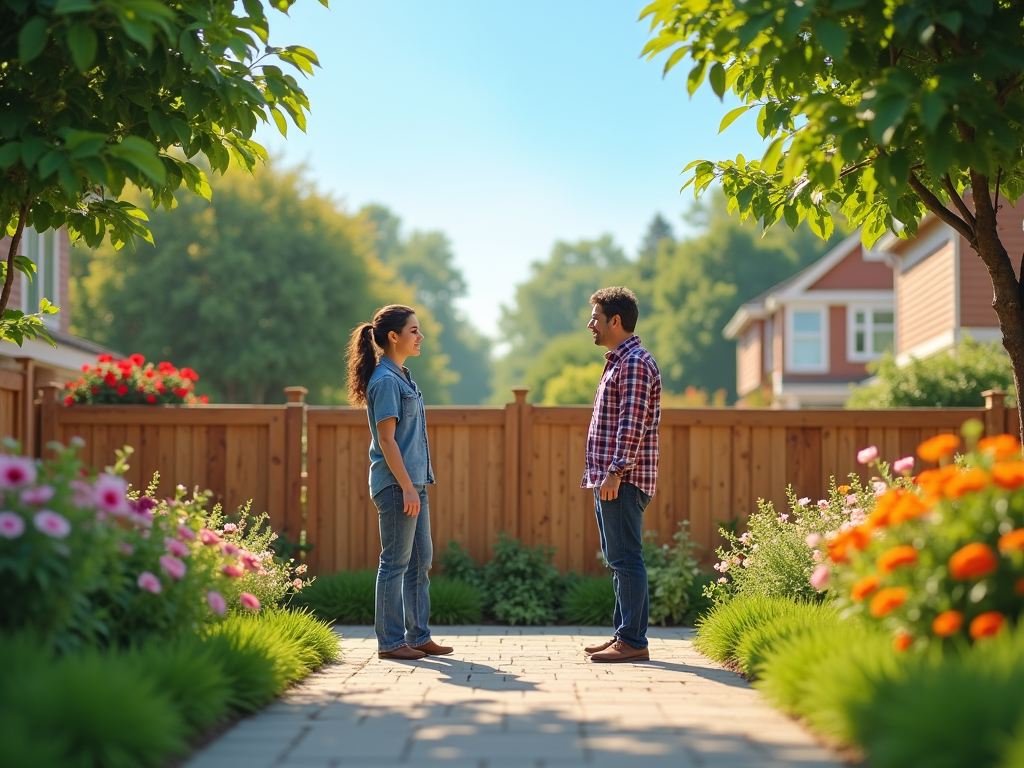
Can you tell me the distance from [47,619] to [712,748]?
231cm

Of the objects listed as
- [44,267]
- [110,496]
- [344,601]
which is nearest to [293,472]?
[344,601]

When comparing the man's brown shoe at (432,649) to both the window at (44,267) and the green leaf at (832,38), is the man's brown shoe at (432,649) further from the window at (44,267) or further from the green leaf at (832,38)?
the window at (44,267)

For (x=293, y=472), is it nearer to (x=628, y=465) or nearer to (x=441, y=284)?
(x=628, y=465)

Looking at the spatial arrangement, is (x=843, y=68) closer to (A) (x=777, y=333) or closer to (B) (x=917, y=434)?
(B) (x=917, y=434)

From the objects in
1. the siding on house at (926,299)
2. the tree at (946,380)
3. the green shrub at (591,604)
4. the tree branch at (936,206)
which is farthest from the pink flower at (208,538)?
the siding on house at (926,299)

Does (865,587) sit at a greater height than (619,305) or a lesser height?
lesser

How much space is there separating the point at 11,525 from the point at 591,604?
4857mm

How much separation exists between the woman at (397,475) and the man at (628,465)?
96cm

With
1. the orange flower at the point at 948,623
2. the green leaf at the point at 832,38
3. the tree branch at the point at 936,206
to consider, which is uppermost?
the green leaf at the point at 832,38

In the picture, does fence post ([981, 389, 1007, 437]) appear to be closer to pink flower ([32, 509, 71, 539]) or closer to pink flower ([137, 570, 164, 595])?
pink flower ([137, 570, 164, 595])

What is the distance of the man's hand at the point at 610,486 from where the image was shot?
541 cm

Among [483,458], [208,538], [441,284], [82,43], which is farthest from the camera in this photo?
[441,284]

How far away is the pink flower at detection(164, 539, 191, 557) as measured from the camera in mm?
4219

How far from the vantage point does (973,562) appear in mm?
3242
